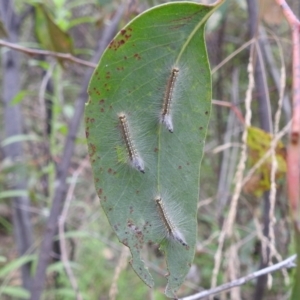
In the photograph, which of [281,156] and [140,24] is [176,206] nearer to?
[140,24]

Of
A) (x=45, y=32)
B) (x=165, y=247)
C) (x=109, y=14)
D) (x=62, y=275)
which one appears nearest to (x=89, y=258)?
(x=62, y=275)

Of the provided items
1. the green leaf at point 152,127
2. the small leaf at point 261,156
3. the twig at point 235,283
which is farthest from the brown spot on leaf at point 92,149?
the small leaf at point 261,156

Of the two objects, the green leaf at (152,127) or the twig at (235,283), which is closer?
the green leaf at (152,127)

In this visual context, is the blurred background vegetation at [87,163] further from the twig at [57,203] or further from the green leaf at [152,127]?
the green leaf at [152,127]

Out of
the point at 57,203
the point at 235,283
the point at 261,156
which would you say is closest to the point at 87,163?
the point at 57,203

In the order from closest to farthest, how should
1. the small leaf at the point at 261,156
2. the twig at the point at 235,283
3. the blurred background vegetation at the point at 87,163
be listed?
the twig at the point at 235,283 < the small leaf at the point at 261,156 < the blurred background vegetation at the point at 87,163

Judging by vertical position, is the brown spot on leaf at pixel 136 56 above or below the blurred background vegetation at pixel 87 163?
above

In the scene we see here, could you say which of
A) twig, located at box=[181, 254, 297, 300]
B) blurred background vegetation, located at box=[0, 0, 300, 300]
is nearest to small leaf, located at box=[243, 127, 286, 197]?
blurred background vegetation, located at box=[0, 0, 300, 300]

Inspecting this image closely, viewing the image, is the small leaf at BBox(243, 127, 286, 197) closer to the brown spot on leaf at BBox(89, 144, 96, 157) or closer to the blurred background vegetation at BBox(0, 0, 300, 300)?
the blurred background vegetation at BBox(0, 0, 300, 300)
